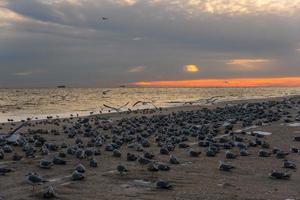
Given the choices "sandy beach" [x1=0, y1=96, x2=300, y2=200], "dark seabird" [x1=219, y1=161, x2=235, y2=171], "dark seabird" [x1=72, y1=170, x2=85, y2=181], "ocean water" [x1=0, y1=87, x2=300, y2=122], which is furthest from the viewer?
"ocean water" [x1=0, y1=87, x2=300, y2=122]

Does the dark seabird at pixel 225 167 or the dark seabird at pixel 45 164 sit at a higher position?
the dark seabird at pixel 45 164

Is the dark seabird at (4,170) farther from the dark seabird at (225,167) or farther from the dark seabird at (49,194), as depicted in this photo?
the dark seabird at (225,167)

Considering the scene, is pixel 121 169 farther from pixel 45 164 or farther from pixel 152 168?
pixel 45 164

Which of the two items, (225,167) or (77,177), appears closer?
(77,177)

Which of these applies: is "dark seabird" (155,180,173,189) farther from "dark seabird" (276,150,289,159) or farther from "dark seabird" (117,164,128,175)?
"dark seabird" (276,150,289,159)

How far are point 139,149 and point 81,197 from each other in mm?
8325

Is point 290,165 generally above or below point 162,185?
below

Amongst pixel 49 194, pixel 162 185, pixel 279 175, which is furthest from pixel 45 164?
pixel 279 175

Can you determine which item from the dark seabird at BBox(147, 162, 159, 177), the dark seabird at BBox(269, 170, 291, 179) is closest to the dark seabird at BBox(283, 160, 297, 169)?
the dark seabird at BBox(269, 170, 291, 179)

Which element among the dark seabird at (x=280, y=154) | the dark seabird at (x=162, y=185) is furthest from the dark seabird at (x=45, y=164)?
the dark seabird at (x=280, y=154)

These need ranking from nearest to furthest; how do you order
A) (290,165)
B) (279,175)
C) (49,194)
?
1. (49,194)
2. (279,175)
3. (290,165)

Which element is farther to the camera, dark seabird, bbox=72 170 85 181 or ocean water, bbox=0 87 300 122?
ocean water, bbox=0 87 300 122

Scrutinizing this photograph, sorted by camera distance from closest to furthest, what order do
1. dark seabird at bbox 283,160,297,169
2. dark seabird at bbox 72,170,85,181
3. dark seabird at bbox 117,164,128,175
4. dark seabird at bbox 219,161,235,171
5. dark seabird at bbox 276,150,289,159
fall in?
dark seabird at bbox 72,170,85,181, dark seabird at bbox 117,164,128,175, dark seabird at bbox 219,161,235,171, dark seabird at bbox 283,160,297,169, dark seabird at bbox 276,150,289,159

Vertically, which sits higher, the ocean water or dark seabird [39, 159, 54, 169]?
dark seabird [39, 159, 54, 169]
